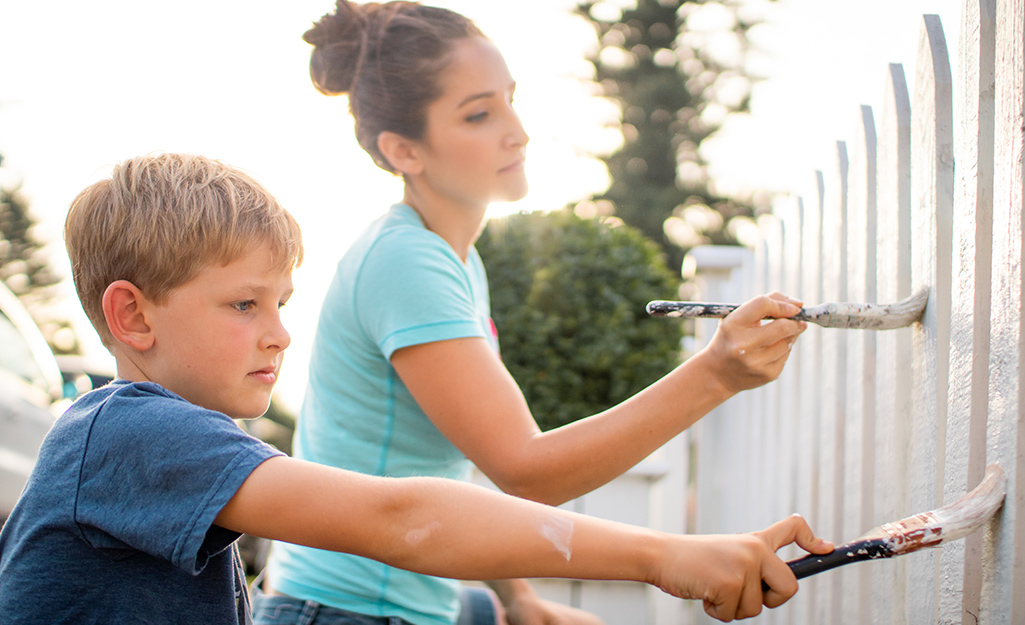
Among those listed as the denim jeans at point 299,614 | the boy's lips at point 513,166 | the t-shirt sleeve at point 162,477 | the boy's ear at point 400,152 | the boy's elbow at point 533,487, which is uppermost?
the boy's ear at point 400,152

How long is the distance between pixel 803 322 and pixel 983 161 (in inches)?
15.9

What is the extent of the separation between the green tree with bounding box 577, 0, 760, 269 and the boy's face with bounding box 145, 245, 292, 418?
17.5m

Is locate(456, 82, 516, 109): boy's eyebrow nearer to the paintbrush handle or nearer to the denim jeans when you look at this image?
the paintbrush handle

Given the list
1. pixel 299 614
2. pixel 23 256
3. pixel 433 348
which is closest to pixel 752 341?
pixel 433 348

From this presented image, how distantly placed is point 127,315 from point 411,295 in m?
0.51

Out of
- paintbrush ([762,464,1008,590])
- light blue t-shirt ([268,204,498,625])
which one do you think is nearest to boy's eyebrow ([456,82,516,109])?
light blue t-shirt ([268,204,498,625])

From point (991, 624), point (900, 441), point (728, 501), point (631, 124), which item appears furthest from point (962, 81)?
point (631, 124)

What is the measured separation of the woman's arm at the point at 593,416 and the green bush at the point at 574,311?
3377 mm

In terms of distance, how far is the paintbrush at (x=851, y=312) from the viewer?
4.57 ft

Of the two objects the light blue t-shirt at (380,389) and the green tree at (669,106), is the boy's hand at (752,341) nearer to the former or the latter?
the light blue t-shirt at (380,389)

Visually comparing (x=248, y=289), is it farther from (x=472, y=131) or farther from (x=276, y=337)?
(x=472, y=131)

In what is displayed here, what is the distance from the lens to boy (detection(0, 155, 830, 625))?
98 centimetres

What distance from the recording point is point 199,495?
959 millimetres

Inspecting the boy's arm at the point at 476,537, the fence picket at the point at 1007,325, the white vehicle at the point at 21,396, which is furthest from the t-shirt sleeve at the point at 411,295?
the white vehicle at the point at 21,396
